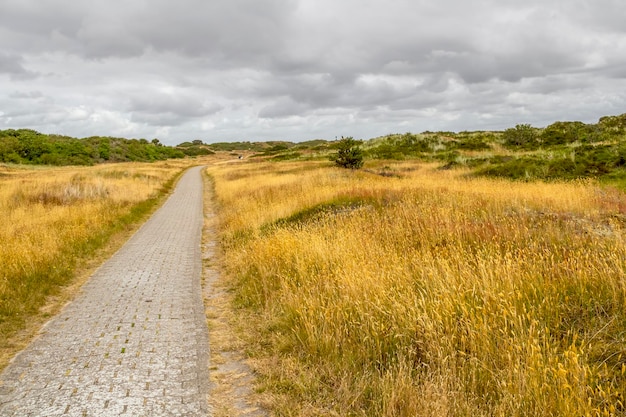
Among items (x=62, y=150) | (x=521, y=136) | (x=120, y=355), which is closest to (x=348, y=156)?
(x=521, y=136)

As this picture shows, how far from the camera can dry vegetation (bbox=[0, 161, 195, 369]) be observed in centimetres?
684

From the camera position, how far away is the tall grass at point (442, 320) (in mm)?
3451

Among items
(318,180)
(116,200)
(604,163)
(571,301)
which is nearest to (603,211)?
(571,301)

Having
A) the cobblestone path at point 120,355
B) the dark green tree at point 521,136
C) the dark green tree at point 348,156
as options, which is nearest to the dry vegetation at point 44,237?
the cobblestone path at point 120,355

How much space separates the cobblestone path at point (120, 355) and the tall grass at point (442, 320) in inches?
36.6

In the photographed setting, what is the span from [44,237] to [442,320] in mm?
10391

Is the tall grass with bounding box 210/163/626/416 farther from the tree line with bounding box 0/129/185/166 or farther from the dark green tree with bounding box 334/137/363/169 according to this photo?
the tree line with bounding box 0/129/185/166

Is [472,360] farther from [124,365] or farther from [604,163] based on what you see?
[604,163]

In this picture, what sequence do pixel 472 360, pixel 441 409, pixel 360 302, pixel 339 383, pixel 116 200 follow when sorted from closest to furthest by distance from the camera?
pixel 441 409
pixel 472 360
pixel 339 383
pixel 360 302
pixel 116 200

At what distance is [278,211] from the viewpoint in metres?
13.9

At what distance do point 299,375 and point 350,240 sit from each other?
406 centimetres

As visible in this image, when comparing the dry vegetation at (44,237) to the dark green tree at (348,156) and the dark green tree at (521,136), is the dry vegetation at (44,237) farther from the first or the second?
the dark green tree at (521,136)

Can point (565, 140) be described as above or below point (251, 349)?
above

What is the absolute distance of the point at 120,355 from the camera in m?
5.17
